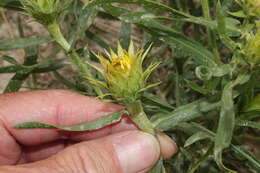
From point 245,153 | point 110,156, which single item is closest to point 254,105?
point 245,153

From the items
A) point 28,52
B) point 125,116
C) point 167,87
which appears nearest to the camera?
point 125,116

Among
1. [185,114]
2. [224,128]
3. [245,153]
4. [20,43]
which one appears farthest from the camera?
[20,43]

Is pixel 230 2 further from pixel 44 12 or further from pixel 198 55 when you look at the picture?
pixel 44 12

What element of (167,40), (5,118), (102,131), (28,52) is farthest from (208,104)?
(28,52)

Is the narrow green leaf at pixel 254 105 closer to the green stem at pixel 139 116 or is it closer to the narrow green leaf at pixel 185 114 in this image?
the narrow green leaf at pixel 185 114

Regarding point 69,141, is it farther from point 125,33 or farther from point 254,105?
point 254,105

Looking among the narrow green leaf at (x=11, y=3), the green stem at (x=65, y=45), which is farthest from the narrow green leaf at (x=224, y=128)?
the narrow green leaf at (x=11, y=3)

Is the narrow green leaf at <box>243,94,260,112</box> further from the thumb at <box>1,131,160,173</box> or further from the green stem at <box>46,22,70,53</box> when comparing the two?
the green stem at <box>46,22,70,53</box>

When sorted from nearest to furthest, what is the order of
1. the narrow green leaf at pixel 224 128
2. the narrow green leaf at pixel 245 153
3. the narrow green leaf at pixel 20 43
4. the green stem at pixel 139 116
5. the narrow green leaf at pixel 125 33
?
1. the narrow green leaf at pixel 224 128
2. the green stem at pixel 139 116
3. the narrow green leaf at pixel 245 153
4. the narrow green leaf at pixel 20 43
5. the narrow green leaf at pixel 125 33
